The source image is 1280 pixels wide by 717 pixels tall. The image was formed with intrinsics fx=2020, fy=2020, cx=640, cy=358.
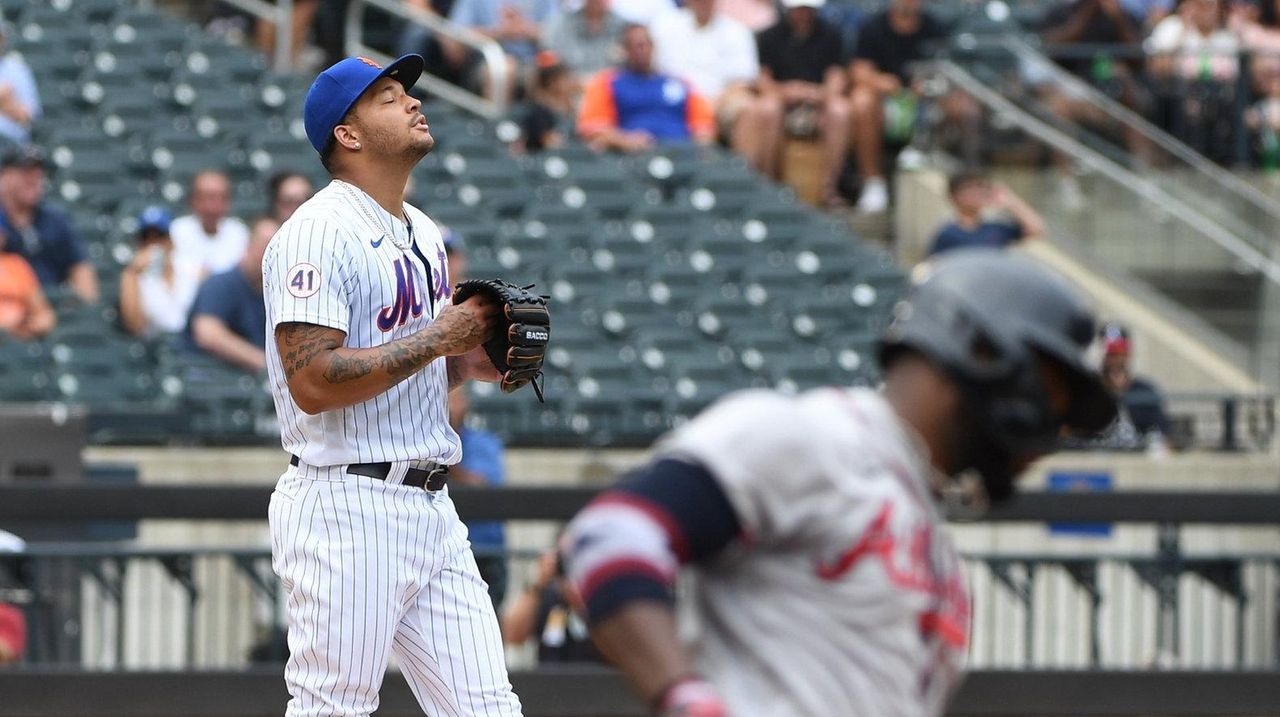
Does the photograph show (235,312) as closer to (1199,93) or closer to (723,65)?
(723,65)

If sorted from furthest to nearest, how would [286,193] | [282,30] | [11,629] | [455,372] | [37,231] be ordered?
[282,30], [37,231], [286,193], [11,629], [455,372]

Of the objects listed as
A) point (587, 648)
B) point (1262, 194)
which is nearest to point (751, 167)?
point (1262, 194)

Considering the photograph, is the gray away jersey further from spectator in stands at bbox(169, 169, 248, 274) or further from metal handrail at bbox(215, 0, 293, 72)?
metal handrail at bbox(215, 0, 293, 72)

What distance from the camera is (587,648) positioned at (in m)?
7.54

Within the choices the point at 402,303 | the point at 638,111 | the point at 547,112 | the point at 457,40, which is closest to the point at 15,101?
the point at 457,40

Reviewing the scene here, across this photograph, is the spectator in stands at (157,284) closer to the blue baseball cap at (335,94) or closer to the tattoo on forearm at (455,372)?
the tattoo on forearm at (455,372)

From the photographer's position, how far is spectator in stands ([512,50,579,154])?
12.5 m

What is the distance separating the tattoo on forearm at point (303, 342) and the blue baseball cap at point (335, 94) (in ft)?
1.60

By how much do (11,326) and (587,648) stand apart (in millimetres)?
3841

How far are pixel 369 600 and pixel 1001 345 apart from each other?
2212 mm

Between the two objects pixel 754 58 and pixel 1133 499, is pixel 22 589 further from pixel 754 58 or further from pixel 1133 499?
pixel 754 58

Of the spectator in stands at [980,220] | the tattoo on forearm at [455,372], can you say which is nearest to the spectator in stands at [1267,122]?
the spectator in stands at [980,220]

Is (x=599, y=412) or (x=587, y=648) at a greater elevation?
(x=599, y=412)

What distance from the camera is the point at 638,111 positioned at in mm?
12297
